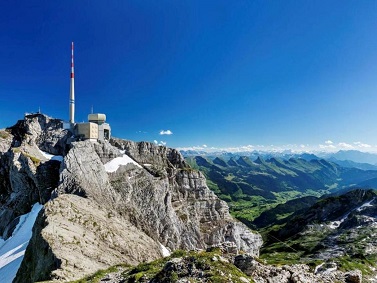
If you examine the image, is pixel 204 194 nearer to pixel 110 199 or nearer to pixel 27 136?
pixel 110 199

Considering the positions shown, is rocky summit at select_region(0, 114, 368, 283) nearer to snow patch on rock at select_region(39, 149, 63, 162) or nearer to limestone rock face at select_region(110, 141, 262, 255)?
limestone rock face at select_region(110, 141, 262, 255)

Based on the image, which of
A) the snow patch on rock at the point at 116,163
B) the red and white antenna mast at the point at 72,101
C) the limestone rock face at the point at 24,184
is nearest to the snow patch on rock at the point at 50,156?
the limestone rock face at the point at 24,184

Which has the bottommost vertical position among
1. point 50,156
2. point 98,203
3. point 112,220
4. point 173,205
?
point 173,205

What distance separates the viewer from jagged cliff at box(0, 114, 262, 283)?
46.5 m

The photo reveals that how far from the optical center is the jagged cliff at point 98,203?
46.5m

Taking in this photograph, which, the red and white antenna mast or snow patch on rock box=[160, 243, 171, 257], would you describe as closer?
snow patch on rock box=[160, 243, 171, 257]

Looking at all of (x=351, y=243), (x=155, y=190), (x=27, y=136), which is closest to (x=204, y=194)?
(x=155, y=190)

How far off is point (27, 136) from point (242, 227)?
90.6m

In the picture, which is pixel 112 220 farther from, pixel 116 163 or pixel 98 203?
pixel 116 163

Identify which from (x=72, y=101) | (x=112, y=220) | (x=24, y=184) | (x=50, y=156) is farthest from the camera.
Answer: (x=72, y=101)

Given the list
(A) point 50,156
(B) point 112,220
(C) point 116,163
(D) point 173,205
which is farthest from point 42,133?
(B) point 112,220

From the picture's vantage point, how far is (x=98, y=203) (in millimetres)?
69625

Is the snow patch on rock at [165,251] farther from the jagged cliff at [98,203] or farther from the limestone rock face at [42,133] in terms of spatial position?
the limestone rock face at [42,133]

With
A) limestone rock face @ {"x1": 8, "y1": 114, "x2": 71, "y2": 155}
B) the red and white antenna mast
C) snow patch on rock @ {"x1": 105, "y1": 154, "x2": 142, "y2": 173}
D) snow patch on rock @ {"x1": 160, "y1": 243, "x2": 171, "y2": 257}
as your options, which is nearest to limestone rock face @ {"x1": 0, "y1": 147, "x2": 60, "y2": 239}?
limestone rock face @ {"x1": 8, "y1": 114, "x2": 71, "y2": 155}
